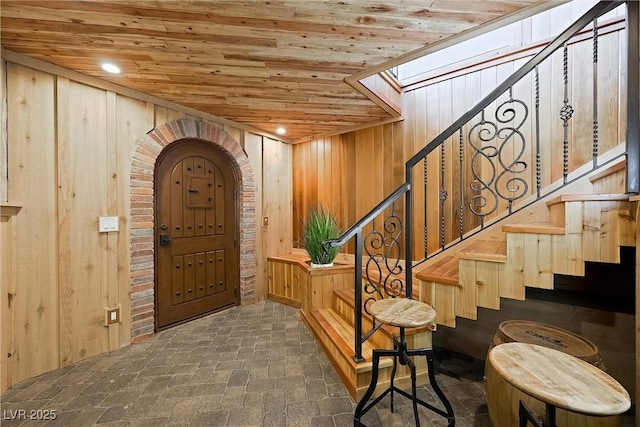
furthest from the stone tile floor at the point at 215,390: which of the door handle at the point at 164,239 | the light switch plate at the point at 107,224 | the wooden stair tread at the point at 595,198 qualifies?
the wooden stair tread at the point at 595,198

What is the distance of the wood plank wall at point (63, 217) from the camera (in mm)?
1876

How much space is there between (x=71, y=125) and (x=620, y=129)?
436 centimetres

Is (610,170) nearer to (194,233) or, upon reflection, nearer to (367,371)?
(367,371)

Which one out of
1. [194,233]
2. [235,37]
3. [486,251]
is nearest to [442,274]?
[486,251]

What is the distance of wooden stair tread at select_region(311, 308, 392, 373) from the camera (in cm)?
178

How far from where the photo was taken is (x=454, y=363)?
85.4 inches

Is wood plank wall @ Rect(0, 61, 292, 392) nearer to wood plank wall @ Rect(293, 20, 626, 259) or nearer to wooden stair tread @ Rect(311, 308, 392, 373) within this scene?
wooden stair tread @ Rect(311, 308, 392, 373)

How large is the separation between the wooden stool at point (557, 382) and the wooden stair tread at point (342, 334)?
88 centimetres

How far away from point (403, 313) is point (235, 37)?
2022mm

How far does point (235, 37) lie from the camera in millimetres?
1703

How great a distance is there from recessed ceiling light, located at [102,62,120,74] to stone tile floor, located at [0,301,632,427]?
2.40 meters

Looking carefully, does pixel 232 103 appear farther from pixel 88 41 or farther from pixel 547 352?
pixel 547 352

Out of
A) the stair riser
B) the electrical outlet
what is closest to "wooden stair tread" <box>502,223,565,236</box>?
the stair riser

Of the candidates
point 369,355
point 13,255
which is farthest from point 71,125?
point 369,355
